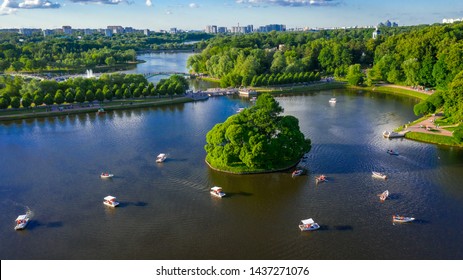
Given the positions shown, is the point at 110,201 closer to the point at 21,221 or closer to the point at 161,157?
the point at 21,221

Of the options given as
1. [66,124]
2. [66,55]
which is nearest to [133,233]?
[66,124]

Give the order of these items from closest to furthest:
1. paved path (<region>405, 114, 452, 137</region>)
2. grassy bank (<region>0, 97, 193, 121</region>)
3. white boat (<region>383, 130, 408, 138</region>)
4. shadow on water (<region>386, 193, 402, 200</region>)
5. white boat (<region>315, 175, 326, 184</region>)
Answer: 1. shadow on water (<region>386, 193, 402, 200</region>)
2. white boat (<region>315, 175, 326, 184</region>)
3. paved path (<region>405, 114, 452, 137</region>)
4. white boat (<region>383, 130, 408, 138</region>)
5. grassy bank (<region>0, 97, 193, 121</region>)

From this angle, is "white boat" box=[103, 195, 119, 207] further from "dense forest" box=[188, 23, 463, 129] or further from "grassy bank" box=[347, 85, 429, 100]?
"grassy bank" box=[347, 85, 429, 100]

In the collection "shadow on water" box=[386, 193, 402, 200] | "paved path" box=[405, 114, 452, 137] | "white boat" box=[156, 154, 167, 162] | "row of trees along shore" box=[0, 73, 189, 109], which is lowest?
"shadow on water" box=[386, 193, 402, 200]

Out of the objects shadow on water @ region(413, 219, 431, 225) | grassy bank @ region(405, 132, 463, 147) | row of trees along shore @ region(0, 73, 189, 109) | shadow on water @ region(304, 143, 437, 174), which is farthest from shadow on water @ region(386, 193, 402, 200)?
row of trees along shore @ region(0, 73, 189, 109)

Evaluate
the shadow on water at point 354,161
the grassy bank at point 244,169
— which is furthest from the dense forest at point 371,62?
the grassy bank at point 244,169

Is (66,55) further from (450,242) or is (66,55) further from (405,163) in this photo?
(450,242)
